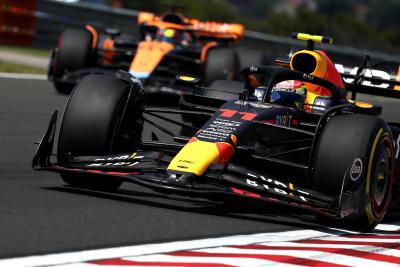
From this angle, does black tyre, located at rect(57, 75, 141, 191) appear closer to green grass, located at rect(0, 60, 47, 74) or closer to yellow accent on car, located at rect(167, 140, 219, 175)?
yellow accent on car, located at rect(167, 140, 219, 175)

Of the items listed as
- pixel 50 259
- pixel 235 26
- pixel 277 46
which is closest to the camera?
pixel 50 259

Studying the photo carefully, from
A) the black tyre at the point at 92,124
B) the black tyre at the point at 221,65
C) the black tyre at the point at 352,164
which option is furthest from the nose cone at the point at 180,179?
the black tyre at the point at 221,65

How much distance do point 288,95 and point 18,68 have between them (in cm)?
1352

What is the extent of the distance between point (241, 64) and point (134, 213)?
10681 millimetres

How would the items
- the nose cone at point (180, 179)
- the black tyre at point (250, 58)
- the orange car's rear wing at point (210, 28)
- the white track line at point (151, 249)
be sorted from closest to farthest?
the white track line at point (151, 249), the nose cone at point (180, 179), the black tyre at point (250, 58), the orange car's rear wing at point (210, 28)

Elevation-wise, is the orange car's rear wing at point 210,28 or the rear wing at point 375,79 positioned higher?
the rear wing at point 375,79

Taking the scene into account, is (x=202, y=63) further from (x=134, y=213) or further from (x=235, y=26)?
(x=134, y=213)

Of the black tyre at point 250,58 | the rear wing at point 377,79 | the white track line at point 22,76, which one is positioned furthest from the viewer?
the white track line at point 22,76

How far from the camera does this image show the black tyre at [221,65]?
17625 millimetres

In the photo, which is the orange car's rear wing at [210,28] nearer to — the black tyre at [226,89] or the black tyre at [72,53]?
the black tyre at [72,53]

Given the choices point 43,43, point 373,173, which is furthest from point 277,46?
point 373,173

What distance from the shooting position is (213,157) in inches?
312

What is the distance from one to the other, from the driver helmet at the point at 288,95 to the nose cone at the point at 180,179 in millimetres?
2026

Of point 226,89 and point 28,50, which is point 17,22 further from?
point 226,89
